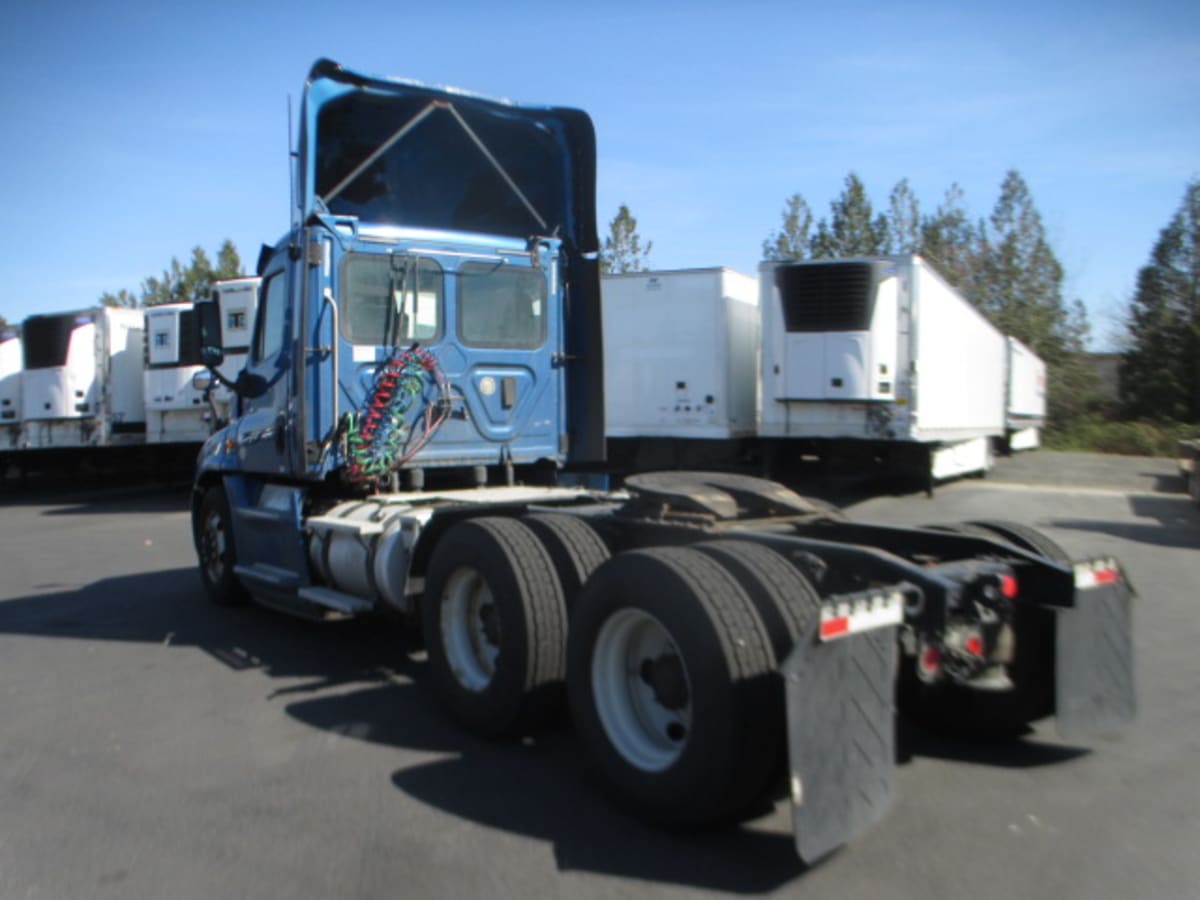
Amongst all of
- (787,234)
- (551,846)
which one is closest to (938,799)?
(551,846)

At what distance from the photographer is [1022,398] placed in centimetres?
2725

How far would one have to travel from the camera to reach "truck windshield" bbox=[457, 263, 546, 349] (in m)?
7.23

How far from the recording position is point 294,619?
7.98m

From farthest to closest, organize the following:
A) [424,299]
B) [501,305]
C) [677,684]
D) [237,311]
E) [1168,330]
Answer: [1168,330] < [237,311] < [501,305] < [424,299] < [677,684]

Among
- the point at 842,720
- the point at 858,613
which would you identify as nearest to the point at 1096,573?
the point at 858,613

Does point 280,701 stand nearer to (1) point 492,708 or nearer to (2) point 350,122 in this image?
(1) point 492,708

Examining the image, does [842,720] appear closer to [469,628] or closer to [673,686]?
[673,686]

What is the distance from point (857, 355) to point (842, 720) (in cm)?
1134

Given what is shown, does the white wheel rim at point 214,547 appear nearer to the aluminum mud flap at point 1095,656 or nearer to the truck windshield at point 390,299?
the truck windshield at point 390,299

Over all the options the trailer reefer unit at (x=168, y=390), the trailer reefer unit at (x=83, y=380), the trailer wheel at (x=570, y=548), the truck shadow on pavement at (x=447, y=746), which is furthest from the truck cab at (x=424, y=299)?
the trailer reefer unit at (x=83, y=380)

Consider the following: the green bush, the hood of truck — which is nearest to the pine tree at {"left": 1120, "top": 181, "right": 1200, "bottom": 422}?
the green bush

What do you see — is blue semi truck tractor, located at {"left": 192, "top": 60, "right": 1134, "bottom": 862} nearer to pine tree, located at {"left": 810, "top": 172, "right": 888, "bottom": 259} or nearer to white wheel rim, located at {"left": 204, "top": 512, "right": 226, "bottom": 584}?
white wheel rim, located at {"left": 204, "top": 512, "right": 226, "bottom": 584}

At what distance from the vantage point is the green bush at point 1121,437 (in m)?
32.4

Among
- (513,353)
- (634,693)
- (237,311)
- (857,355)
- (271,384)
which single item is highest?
(237,311)
